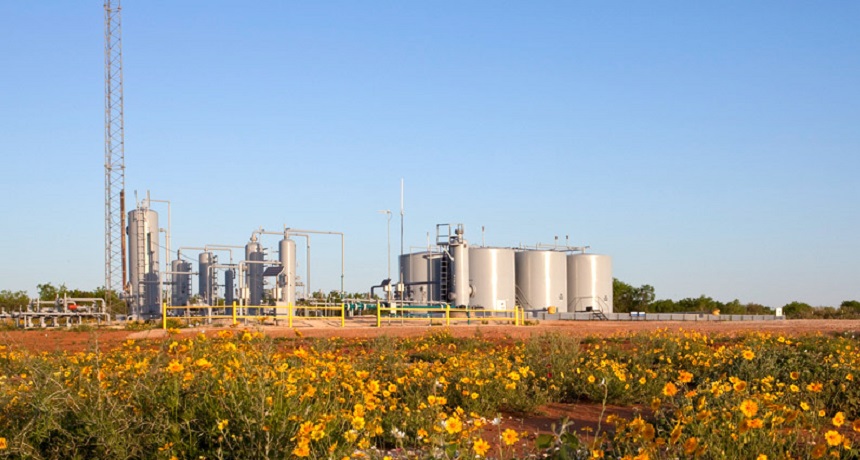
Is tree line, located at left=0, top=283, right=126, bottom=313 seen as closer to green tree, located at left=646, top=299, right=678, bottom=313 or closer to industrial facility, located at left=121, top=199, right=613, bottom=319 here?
industrial facility, located at left=121, top=199, right=613, bottom=319

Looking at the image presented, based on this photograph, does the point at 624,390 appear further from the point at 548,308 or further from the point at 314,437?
the point at 548,308

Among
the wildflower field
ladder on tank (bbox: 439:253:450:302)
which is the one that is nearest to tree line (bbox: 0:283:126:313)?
ladder on tank (bbox: 439:253:450:302)

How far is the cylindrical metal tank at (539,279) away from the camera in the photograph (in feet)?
182

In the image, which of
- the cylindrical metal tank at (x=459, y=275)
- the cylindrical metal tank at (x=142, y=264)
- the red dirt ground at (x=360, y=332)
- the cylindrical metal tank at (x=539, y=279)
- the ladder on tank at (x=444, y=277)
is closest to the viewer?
the red dirt ground at (x=360, y=332)

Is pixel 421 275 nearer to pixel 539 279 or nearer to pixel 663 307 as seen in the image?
pixel 539 279

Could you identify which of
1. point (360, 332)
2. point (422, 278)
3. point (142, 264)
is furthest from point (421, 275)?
point (360, 332)

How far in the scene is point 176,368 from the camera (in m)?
5.82

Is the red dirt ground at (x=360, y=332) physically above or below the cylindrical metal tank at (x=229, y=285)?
below

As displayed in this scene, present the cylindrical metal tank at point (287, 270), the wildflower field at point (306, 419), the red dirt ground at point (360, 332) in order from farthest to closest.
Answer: the cylindrical metal tank at point (287, 270), the red dirt ground at point (360, 332), the wildflower field at point (306, 419)

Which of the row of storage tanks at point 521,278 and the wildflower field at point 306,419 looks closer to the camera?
the wildflower field at point 306,419

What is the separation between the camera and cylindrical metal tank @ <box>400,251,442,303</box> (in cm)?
5162

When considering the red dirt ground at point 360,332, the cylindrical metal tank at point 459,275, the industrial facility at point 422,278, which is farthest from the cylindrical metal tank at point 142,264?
the red dirt ground at point 360,332

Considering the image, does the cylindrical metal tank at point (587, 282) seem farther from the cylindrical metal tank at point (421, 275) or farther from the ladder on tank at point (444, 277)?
the ladder on tank at point (444, 277)

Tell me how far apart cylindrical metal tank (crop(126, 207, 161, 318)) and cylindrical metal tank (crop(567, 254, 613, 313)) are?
86.1 feet
